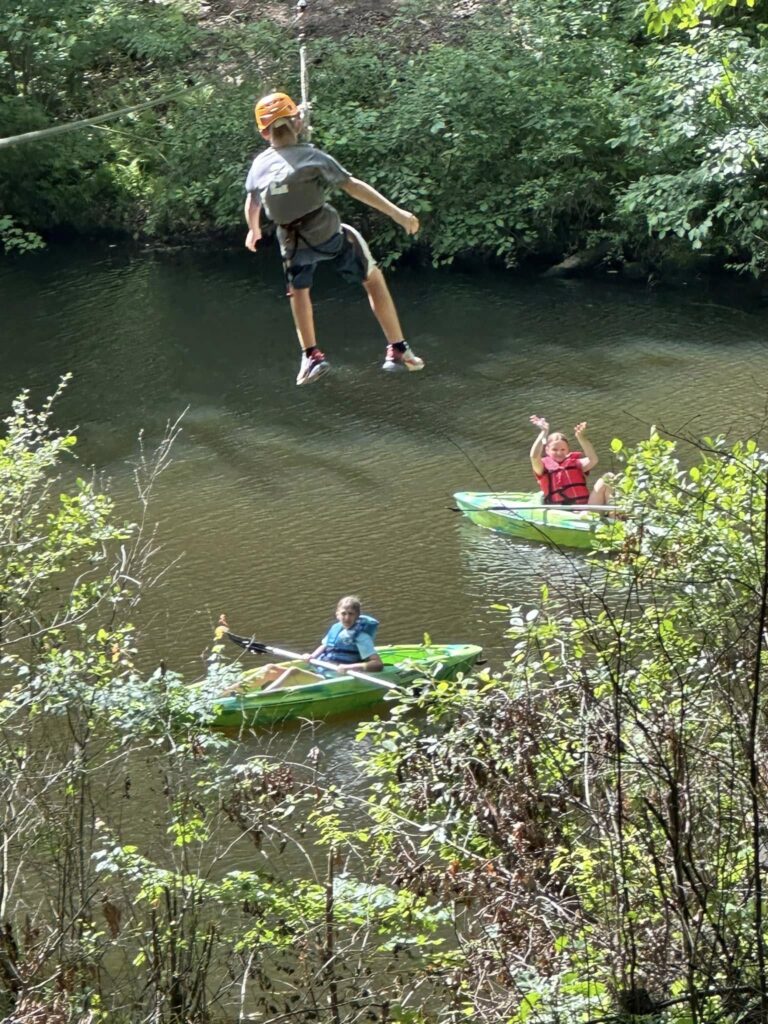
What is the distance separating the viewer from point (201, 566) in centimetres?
1246

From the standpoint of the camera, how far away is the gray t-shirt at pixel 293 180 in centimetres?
565

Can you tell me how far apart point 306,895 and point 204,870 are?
1.59m

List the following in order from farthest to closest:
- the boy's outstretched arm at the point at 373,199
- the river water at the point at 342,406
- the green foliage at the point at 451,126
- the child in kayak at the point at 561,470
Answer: the green foliage at the point at 451,126 < the child in kayak at the point at 561,470 < the river water at the point at 342,406 < the boy's outstretched arm at the point at 373,199

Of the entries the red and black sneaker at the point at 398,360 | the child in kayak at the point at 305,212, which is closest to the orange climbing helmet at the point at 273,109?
the child in kayak at the point at 305,212

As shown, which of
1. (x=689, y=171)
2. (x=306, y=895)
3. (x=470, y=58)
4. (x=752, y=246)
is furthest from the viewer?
(x=470, y=58)

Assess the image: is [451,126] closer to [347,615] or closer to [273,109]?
[347,615]

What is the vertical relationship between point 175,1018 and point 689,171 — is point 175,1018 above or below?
below

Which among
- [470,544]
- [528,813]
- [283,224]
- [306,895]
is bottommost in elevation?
[470,544]

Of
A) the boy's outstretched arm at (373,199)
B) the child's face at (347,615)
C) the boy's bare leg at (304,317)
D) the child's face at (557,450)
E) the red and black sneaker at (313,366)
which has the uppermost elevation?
the boy's outstretched arm at (373,199)

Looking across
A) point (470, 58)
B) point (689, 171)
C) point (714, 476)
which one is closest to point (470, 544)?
point (714, 476)

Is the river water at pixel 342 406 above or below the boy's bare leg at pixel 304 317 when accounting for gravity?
below

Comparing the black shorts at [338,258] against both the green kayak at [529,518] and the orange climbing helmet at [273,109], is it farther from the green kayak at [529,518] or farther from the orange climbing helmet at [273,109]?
the green kayak at [529,518]

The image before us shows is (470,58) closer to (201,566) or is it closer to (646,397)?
(646,397)

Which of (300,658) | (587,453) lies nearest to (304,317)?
(300,658)
